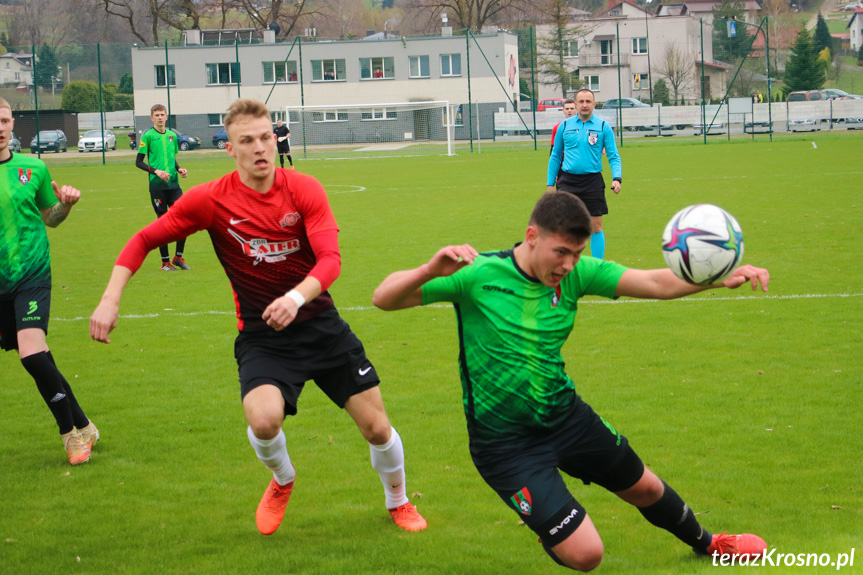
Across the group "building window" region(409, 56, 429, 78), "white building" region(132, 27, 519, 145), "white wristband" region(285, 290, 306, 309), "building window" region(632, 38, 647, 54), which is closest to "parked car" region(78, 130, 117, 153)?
"white building" region(132, 27, 519, 145)

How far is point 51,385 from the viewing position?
6.04 meters

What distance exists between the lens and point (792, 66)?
5225 cm

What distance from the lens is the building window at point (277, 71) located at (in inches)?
2162

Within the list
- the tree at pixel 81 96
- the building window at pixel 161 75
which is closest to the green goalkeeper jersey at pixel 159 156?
the tree at pixel 81 96

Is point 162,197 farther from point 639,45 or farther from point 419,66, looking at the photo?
point 639,45

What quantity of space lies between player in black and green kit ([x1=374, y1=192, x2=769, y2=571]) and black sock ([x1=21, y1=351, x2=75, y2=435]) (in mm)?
3105

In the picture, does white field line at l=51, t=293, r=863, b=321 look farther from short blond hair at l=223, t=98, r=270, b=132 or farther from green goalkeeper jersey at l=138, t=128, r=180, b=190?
short blond hair at l=223, t=98, r=270, b=132

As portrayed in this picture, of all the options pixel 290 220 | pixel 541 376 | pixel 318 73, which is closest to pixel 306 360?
pixel 290 220

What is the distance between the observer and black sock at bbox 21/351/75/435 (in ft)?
19.6

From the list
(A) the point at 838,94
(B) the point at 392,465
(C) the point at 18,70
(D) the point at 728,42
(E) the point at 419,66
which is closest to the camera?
(B) the point at 392,465

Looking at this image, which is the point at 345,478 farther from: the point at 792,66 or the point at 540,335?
the point at 792,66

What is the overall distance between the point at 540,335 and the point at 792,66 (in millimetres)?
53832

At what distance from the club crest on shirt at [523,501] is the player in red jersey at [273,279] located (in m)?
1.14

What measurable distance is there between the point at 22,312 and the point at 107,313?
7.10 feet
